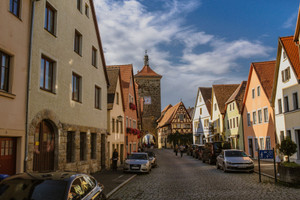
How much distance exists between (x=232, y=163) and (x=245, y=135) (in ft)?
62.5

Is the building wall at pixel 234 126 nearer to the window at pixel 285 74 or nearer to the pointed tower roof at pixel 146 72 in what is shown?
the window at pixel 285 74

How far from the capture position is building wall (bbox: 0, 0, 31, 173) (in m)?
9.77

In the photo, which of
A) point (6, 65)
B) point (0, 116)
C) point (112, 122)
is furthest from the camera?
→ point (112, 122)

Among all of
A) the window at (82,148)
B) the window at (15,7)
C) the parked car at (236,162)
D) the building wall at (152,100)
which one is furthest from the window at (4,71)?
the building wall at (152,100)

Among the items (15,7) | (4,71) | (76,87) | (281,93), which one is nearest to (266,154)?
(76,87)

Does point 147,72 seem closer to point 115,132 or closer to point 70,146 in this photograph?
point 115,132

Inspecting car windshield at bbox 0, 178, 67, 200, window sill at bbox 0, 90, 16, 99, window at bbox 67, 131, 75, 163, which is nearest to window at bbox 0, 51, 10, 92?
window sill at bbox 0, 90, 16, 99

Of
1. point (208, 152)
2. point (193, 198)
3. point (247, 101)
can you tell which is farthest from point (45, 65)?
point (247, 101)

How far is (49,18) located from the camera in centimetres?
1371

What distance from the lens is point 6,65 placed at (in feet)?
33.2

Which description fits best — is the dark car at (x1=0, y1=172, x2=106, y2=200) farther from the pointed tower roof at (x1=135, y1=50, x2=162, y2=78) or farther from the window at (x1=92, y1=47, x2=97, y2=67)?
the pointed tower roof at (x1=135, y1=50, x2=162, y2=78)

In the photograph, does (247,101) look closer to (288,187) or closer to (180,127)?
(288,187)

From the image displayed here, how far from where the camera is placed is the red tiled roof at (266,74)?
103ft

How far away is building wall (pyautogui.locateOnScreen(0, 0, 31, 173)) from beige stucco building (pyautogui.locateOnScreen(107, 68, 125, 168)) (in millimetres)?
12778
